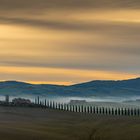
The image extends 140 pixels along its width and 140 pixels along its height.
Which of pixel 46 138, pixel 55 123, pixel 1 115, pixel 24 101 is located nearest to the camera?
pixel 46 138

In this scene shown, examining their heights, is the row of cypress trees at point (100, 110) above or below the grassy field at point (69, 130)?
→ above

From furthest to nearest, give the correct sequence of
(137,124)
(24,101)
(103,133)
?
(24,101) → (137,124) → (103,133)

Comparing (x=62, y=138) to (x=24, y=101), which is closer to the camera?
(x=62, y=138)

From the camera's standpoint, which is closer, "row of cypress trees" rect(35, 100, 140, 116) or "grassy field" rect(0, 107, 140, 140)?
"grassy field" rect(0, 107, 140, 140)

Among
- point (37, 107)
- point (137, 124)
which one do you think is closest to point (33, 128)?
point (137, 124)

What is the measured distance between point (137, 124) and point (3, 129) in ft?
36.6

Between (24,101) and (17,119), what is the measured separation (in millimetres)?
31154

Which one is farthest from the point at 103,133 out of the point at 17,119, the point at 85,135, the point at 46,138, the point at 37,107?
the point at 37,107

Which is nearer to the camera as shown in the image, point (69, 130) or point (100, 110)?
point (69, 130)

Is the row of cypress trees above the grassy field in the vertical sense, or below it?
above

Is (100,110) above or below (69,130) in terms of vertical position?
above

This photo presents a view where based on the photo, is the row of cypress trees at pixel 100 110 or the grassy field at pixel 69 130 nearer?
the grassy field at pixel 69 130

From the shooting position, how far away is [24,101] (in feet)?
312

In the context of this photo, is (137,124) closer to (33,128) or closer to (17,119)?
(33,128)
